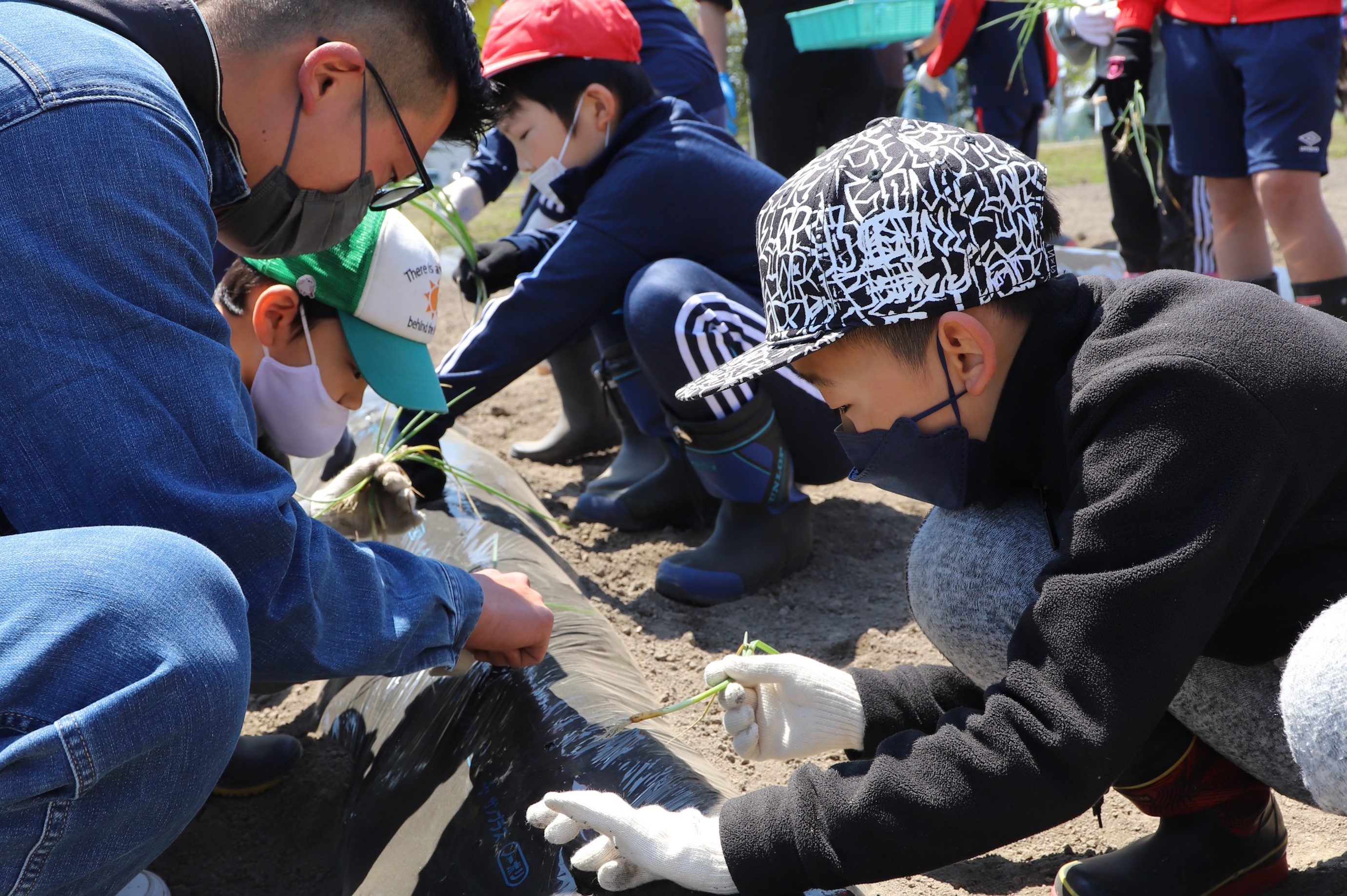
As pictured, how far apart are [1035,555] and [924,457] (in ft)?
0.63

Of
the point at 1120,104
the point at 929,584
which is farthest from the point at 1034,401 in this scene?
the point at 1120,104

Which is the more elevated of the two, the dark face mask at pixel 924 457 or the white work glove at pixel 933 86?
the dark face mask at pixel 924 457

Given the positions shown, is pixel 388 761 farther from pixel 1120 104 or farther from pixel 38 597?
pixel 1120 104

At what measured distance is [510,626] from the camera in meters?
A: 1.63

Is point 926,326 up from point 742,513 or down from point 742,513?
up

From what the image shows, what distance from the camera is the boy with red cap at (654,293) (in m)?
2.49

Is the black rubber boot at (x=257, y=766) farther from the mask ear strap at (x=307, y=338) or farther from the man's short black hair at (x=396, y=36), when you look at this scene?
the man's short black hair at (x=396, y=36)

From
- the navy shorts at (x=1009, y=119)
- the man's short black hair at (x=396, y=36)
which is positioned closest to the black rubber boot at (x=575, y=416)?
the man's short black hair at (x=396, y=36)

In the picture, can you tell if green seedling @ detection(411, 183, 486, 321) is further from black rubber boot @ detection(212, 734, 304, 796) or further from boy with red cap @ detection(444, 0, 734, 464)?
black rubber boot @ detection(212, 734, 304, 796)

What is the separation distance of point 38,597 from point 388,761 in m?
0.86

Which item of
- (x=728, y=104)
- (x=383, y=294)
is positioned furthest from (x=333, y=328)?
(x=728, y=104)

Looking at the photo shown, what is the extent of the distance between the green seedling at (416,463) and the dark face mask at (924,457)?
44.6 inches

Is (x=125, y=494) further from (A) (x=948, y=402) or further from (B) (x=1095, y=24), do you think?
(B) (x=1095, y=24)

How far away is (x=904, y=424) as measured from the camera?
1429mm
